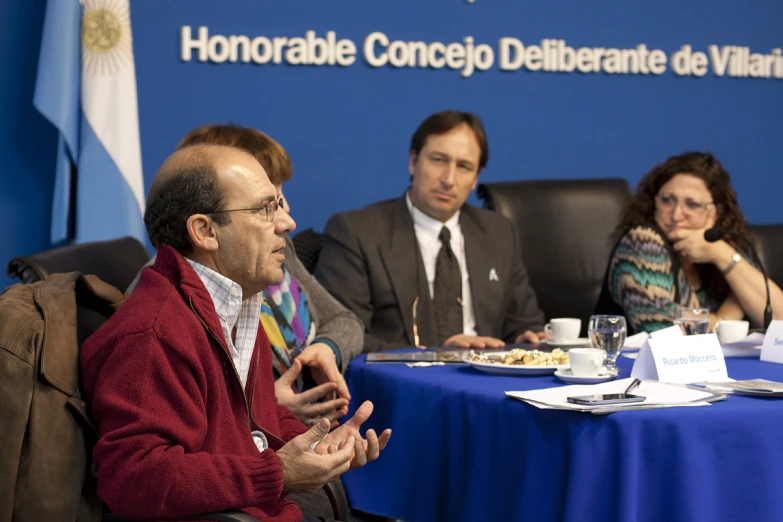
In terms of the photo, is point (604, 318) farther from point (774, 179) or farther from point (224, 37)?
point (774, 179)

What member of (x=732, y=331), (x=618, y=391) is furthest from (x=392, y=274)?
(x=618, y=391)

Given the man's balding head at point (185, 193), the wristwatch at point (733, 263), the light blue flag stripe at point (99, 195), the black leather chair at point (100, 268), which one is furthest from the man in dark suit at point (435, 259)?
the man's balding head at point (185, 193)

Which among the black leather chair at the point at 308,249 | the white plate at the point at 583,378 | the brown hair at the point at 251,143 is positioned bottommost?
the white plate at the point at 583,378

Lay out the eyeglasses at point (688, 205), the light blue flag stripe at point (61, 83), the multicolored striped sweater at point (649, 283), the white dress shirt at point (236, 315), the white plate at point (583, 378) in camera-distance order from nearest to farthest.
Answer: the white dress shirt at point (236, 315), the white plate at point (583, 378), the multicolored striped sweater at point (649, 283), the eyeglasses at point (688, 205), the light blue flag stripe at point (61, 83)

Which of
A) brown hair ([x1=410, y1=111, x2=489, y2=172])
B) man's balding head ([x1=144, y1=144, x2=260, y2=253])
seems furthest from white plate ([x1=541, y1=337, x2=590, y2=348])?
man's balding head ([x1=144, y1=144, x2=260, y2=253])

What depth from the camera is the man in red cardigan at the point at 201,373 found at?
1.48 meters

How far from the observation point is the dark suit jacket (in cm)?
324

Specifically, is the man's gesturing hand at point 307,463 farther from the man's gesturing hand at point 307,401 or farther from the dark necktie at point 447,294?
the dark necktie at point 447,294

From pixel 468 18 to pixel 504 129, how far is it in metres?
0.54

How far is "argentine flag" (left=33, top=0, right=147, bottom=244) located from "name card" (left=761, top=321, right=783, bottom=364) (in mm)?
2517

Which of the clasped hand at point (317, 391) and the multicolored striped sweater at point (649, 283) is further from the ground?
the multicolored striped sweater at point (649, 283)

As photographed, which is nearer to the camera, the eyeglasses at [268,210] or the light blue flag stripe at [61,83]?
the eyeglasses at [268,210]

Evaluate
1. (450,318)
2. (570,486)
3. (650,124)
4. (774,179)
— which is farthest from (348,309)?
(774,179)

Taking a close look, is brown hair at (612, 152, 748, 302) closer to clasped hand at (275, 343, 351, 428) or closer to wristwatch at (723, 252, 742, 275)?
wristwatch at (723, 252, 742, 275)
